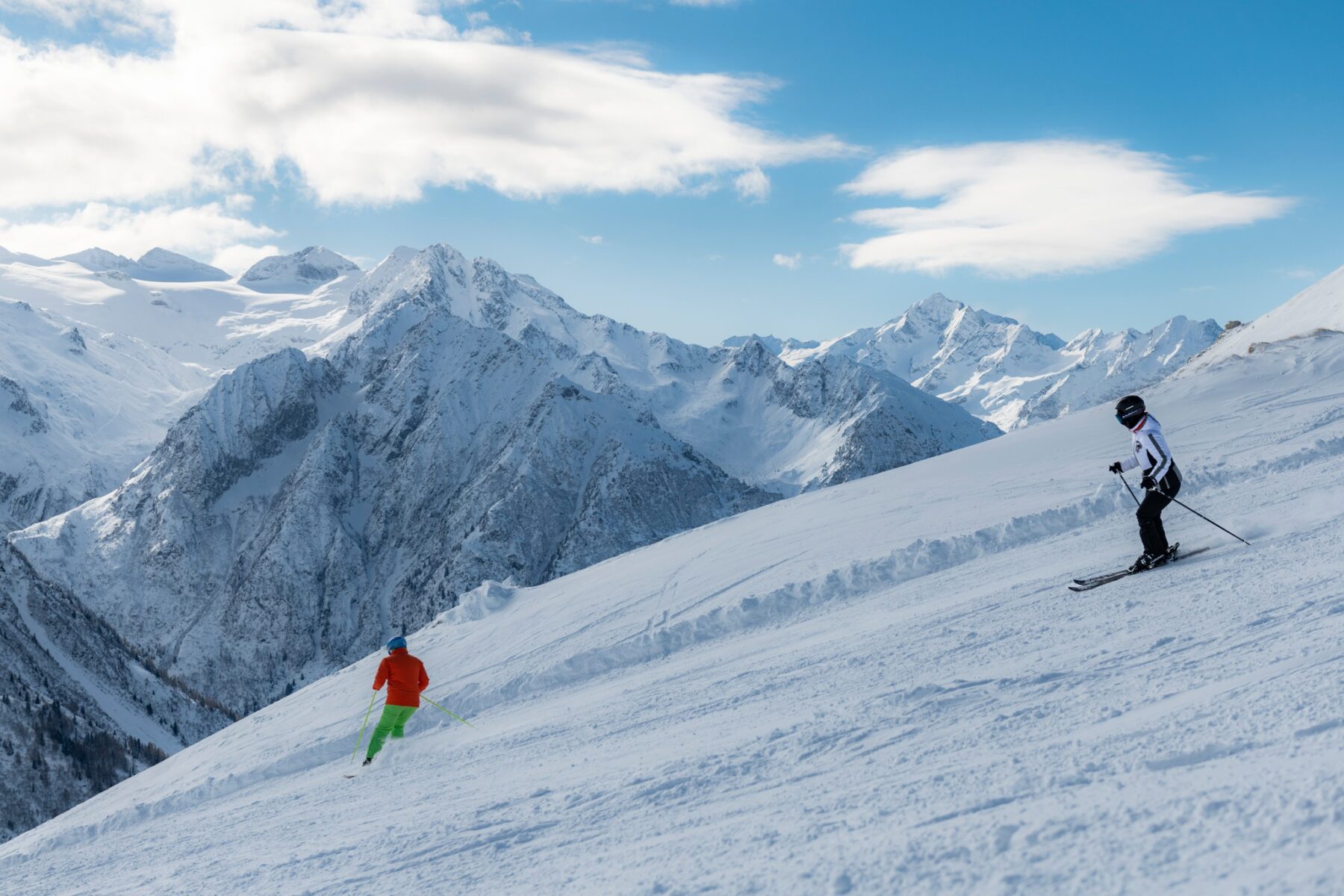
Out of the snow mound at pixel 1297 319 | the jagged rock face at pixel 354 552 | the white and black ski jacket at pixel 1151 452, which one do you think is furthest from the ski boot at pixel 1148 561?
the jagged rock face at pixel 354 552

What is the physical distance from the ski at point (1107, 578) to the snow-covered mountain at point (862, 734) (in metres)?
0.13

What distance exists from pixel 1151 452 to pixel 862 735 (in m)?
6.32

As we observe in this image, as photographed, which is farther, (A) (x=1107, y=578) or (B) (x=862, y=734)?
(A) (x=1107, y=578)

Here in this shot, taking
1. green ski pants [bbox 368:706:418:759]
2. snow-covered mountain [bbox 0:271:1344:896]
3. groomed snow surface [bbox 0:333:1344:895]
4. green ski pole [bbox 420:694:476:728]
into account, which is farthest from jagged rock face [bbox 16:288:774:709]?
green ski pants [bbox 368:706:418:759]

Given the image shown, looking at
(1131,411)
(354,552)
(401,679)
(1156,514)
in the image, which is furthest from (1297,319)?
(354,552)

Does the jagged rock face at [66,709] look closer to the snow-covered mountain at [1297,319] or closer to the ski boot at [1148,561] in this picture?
the snow-covered mountain at [1297,319]

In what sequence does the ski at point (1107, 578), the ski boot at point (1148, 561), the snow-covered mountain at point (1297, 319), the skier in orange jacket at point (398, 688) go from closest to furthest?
the ski at point (1107, 578) < the ski boot at point (1148, 561) < the skier in orange jacket at point (398, 688) < the snow-covered mountain at point (1297, 319)

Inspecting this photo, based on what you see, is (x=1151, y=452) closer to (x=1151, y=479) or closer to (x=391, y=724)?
(x=1151, y=479)

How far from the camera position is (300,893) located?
741 centimetres

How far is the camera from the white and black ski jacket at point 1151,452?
11.7 m

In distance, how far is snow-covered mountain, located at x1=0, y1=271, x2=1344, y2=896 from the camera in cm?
564

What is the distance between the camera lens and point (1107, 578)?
1112cm

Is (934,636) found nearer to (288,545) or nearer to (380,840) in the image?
(380,840)

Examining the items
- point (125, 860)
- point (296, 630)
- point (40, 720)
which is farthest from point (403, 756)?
point (296, 630)
